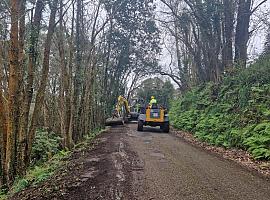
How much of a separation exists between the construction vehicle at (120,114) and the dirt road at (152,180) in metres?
13.5

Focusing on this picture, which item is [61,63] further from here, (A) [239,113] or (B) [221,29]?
(B) [221,29]

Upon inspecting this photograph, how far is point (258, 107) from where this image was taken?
1180 centimetres

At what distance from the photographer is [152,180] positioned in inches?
261

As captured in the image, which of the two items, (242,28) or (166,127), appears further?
(242,28)

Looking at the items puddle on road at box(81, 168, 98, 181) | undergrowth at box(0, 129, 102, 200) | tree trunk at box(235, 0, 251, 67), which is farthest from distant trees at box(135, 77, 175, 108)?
puddle on road at box(81, 168, 98, 181)

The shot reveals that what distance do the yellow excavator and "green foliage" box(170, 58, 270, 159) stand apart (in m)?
5.71

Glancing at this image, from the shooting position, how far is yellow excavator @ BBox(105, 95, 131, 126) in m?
23.2

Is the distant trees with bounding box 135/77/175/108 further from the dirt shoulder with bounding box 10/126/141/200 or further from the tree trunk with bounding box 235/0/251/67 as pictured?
the dirt shoulder with bounding box 10/126/141/200

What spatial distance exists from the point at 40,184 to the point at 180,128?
14.1 m

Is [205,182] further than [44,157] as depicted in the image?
No

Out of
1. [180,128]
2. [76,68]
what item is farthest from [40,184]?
[180,128]

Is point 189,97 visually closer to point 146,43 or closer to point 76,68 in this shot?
point 146,43

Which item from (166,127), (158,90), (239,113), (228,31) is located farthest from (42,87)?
(158,90)

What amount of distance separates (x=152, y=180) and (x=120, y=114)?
1823cm
